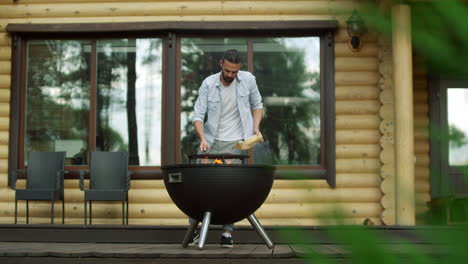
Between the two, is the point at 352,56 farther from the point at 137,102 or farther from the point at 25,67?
the point at 25,67

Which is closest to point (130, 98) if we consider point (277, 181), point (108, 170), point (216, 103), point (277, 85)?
point (108, 170)

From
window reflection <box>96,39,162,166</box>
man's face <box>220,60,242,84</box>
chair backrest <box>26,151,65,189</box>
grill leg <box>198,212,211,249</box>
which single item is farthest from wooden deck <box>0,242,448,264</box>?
window reflection <box>96,39,162,166</box>

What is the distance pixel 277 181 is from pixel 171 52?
179cm

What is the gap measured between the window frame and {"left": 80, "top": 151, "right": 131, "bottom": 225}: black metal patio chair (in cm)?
41

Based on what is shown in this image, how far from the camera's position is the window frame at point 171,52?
7309 millimetres

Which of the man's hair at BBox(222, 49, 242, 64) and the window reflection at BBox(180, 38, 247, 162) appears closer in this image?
the man's hair at BBox(222, 49, 242, 64)

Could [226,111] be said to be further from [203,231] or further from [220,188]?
[203,231]

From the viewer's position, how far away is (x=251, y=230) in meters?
5.52

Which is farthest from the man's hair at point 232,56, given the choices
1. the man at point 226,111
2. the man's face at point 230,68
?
the man at point 226,111

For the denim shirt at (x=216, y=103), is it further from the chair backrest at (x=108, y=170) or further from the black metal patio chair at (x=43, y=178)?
the black metal patio chair at (x=43, y=178)

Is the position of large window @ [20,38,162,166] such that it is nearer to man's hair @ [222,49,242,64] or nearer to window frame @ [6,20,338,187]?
window frame @ [6,20,338,187]

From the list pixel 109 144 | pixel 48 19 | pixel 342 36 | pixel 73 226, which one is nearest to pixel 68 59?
pixel 48 19

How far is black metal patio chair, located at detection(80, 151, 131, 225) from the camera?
667cm

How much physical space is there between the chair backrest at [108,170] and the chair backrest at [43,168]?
35 centimetres
